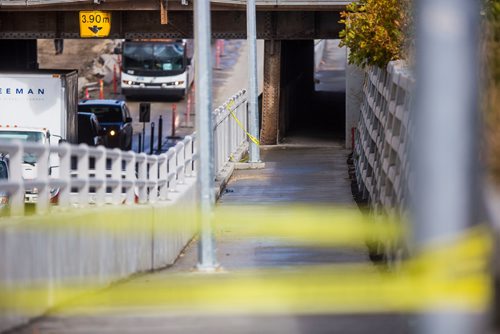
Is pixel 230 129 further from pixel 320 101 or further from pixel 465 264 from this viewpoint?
pixel 320 101

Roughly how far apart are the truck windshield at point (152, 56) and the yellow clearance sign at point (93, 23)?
55.9ft

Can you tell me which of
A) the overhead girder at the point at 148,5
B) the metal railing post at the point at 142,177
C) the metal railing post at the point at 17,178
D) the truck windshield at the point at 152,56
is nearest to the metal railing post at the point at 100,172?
the metal railing post at the point at 142,177

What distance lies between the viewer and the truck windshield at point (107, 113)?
42938 millimetres

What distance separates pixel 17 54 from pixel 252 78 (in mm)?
18228

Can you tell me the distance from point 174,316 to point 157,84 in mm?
49058

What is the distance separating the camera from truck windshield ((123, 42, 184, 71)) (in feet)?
194

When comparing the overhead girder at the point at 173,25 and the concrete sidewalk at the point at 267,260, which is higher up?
the overhead girder at the point at 173,25

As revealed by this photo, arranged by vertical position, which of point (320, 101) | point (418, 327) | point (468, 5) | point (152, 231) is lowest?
point (320, 101)

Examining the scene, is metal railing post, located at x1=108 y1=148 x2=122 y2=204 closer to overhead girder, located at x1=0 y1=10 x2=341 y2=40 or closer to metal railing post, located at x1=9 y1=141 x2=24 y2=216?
metal railing post, located at x1=9 y1=141 x2=24 y2=216

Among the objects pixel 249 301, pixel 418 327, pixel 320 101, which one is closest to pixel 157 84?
pixel 320 101

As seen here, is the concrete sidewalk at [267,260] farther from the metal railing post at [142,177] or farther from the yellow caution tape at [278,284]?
the metal railing post at [142,177]

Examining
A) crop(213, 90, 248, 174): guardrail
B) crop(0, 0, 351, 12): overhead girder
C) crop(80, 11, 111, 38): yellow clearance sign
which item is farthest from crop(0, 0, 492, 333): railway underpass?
crop(80, 11, 111, 38): yellow clearance sign

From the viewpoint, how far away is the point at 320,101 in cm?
6462

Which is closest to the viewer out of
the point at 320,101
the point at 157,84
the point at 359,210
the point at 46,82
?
the point at 359,210
